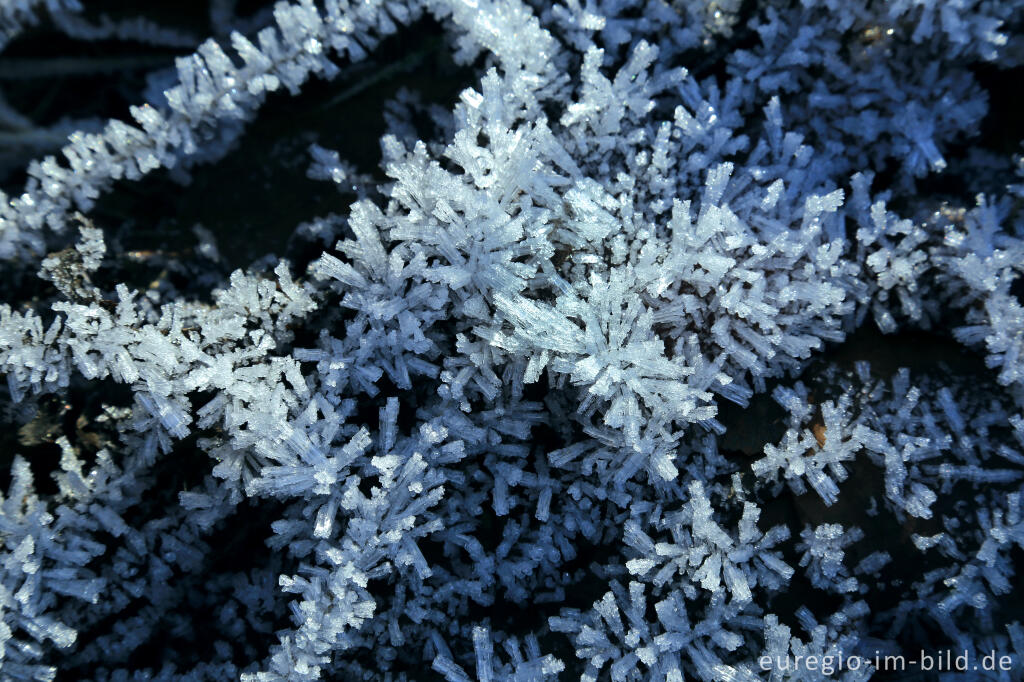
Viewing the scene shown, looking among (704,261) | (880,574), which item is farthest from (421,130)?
(880,574)

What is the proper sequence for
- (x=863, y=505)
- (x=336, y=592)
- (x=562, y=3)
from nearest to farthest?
(x=336, y=592)
(x=863, y=505)
(x=562, y=3)

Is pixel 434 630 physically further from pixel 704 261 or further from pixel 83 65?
pixel 83 65

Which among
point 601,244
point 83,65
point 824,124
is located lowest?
point 83,65

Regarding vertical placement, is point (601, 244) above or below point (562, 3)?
below

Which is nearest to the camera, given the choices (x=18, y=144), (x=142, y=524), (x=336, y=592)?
(x=336, y=592)

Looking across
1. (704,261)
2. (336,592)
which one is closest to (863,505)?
(704,261)

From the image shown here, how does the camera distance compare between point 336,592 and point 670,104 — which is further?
point 670,104
